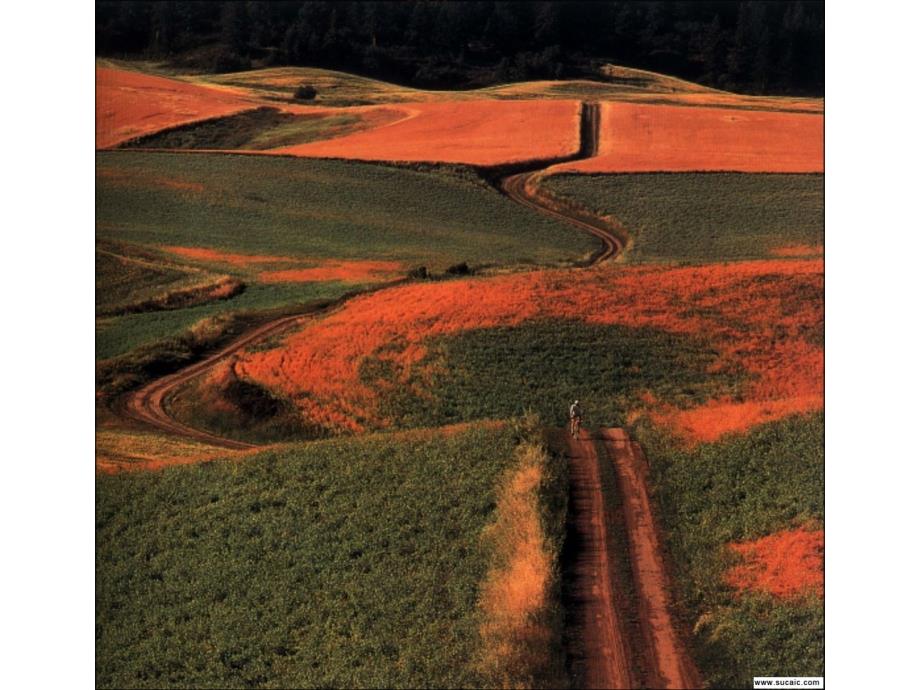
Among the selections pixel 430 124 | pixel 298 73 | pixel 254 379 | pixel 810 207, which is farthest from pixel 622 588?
pixel 298 73

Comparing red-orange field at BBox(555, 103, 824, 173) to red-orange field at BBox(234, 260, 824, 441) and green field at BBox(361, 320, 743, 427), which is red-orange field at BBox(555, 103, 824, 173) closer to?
red-orange field at BBox(234, 260, 824, 441)

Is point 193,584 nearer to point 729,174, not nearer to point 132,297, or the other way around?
point 132,297

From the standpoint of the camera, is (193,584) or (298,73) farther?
(298,73)

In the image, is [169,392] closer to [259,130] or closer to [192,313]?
[192,313]

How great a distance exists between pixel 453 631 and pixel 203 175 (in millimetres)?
20214

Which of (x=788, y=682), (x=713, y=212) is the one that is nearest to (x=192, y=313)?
(x=713, y=212)

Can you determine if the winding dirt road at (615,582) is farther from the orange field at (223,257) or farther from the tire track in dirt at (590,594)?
the orange field at (223,257)

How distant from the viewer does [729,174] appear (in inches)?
1233

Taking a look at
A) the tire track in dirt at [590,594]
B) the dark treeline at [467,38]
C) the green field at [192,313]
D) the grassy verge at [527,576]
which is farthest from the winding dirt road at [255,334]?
the tire track in dirt at [590,594]

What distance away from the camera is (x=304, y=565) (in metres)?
19.5

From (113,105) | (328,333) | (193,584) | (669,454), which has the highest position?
(113,105)

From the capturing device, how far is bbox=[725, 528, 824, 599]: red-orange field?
58.6 feet

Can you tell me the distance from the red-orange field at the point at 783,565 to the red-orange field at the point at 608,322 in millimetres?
3458

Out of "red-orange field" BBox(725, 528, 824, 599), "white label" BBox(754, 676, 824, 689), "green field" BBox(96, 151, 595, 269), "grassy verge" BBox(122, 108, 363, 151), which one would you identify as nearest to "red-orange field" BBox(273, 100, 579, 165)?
"grassy verge" BBox(122, 108, 363, 151)
